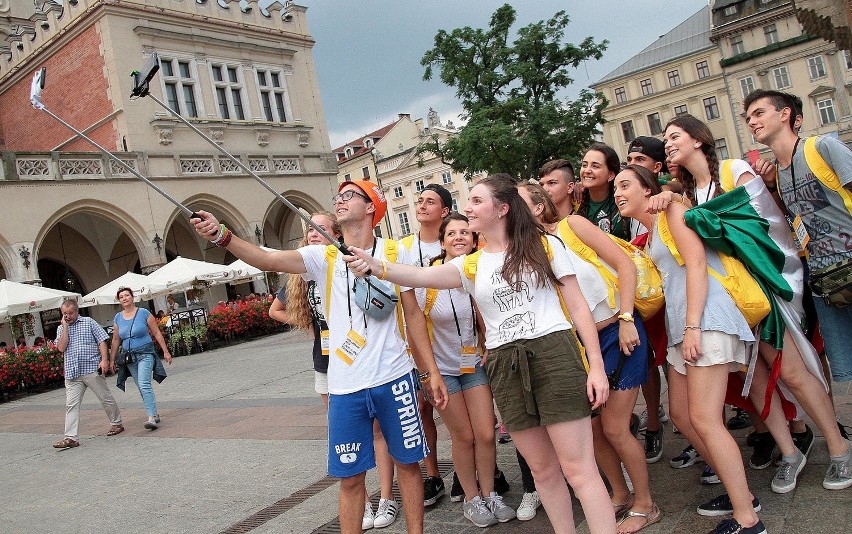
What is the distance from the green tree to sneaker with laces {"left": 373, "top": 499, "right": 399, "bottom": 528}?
27.2m

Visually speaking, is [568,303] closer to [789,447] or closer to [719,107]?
[789,447]

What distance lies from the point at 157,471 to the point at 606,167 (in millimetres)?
4824

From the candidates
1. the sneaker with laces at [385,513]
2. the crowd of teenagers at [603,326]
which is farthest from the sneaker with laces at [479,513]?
the sneaker with laces at [385,513]

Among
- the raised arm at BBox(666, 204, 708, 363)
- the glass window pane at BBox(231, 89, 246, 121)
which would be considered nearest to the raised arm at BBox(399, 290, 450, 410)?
the raised arm at BBox(666, 204, 708, 363)

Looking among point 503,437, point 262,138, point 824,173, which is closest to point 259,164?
point 262,138

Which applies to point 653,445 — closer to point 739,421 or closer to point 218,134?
point 739,421

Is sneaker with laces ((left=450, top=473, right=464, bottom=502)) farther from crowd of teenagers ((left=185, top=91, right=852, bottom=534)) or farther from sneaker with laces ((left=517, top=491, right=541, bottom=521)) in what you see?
sneaker with laces ((left=517, top=491, right=541, bottom=521))

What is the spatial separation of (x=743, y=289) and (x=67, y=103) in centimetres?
2857

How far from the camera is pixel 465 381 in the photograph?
3986 mm

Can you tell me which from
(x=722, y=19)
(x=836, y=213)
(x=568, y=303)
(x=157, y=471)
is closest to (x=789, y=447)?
(x=836, y=213)

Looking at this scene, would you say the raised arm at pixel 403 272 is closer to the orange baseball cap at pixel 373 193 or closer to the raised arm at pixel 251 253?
the raised arm at pixel 251 253

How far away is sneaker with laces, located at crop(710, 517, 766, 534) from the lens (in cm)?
288

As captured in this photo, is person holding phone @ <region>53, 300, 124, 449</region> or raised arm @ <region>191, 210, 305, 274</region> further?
person holding phone @ <region>53, 300, 124, 449</region>

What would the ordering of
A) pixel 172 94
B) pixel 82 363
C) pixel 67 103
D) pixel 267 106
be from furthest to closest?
pixel 267 106 < pixel 67 103 < pixel 172 94 < pixel 82 363
